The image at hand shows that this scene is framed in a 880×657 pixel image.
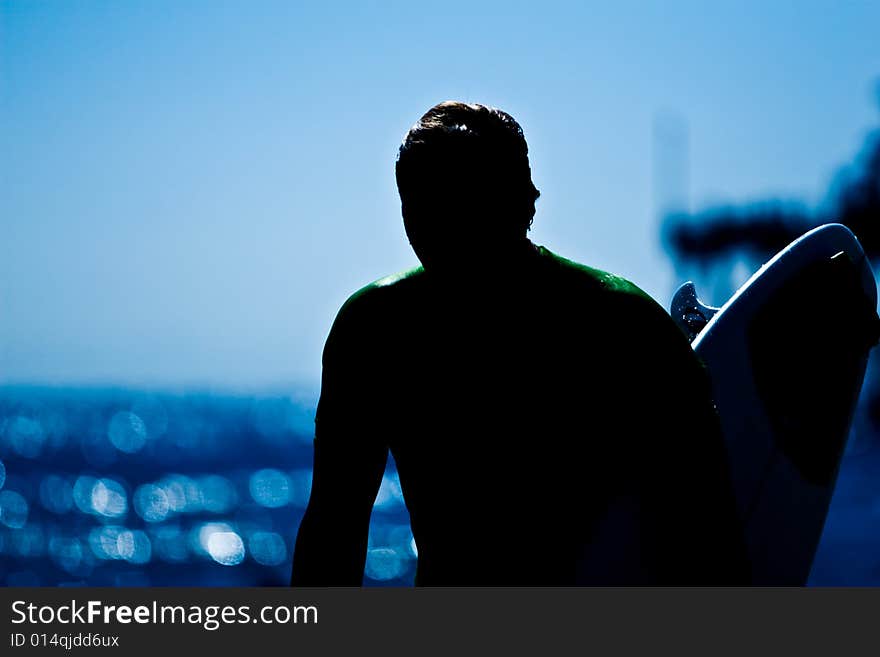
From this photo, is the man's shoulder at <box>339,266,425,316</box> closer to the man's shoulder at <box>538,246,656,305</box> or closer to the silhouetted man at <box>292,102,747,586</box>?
the silhouetted man at <box>292,102,747,586</box>

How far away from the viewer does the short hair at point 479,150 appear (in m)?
1.81

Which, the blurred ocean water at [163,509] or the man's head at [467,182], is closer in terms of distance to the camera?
the man's head at [467,182]

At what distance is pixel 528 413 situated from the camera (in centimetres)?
187

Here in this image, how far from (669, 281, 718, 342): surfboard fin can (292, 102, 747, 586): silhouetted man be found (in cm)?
116

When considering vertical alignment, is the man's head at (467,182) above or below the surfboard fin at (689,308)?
below

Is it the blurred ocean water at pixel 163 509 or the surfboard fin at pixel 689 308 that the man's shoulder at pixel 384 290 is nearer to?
the surfboard fin at pixel 689 308

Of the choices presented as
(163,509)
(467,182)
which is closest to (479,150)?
(467,182)

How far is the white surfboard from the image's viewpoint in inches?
102

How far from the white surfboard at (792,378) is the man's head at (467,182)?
1.07m

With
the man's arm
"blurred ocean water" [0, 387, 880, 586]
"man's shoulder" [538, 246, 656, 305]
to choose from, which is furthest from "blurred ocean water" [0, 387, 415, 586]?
"man's shoulder" [538, 246, 656, 305]

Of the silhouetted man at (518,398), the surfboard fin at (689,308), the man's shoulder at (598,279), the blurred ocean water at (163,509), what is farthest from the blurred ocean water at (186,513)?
the man's shoulder at (598,279)

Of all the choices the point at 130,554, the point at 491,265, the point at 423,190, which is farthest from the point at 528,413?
the point at 130,554

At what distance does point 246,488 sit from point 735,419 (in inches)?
2589

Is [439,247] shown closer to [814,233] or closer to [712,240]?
[814,233]
